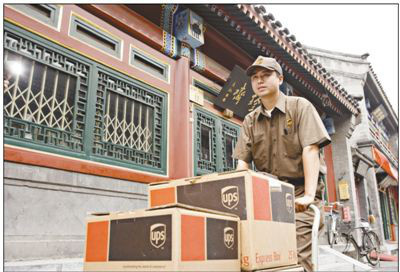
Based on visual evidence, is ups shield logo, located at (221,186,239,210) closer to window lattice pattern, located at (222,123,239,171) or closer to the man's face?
the man's face

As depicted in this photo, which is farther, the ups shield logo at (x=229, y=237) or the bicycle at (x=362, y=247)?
the bicycle at (x=362, y=247)

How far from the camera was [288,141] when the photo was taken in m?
2.29

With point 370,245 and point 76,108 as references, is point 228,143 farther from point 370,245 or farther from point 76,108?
point 370,245

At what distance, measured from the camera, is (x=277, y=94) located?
2326mm

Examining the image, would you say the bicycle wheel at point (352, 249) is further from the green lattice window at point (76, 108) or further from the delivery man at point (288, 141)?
the delivery man at point (288, 141)

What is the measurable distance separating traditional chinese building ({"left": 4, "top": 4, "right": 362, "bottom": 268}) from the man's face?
218 cm

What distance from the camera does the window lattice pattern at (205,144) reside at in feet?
17.1

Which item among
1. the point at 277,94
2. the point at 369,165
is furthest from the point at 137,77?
the point at 369,165

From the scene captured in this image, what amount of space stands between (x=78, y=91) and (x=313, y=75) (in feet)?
18.2

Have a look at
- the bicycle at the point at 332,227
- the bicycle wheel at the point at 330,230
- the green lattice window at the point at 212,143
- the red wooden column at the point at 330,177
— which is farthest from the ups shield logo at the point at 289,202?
the red wooden column at the point at 330,177

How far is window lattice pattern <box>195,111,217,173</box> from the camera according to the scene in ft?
17.1

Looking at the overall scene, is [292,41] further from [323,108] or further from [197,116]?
[323,108]

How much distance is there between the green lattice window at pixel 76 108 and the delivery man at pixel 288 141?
1966 mm

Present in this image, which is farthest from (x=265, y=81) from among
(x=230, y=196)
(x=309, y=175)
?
(x=230, y=196)
